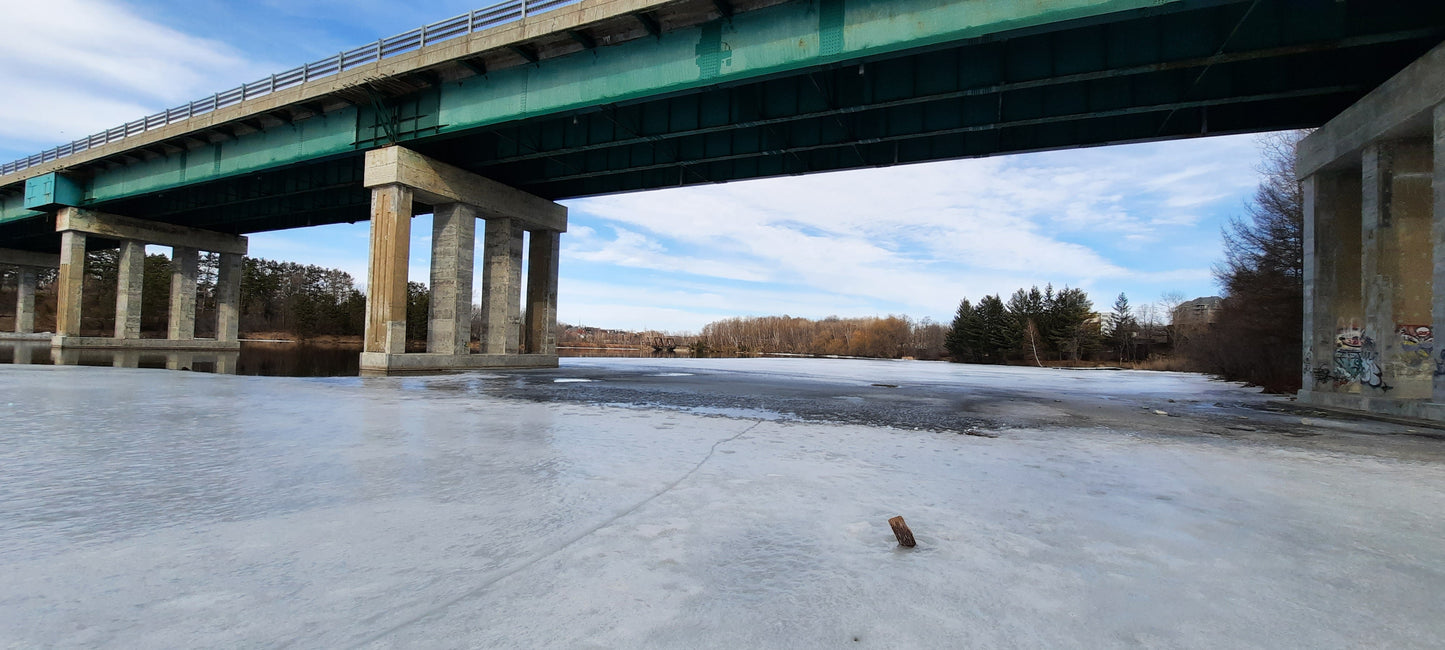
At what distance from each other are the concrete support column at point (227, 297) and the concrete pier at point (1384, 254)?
61230 millimetres

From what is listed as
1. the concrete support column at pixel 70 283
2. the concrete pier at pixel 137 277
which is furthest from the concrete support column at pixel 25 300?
the concrete support column at pixel 70 283

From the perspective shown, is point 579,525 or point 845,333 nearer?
point 579,525

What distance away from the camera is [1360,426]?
1162cm

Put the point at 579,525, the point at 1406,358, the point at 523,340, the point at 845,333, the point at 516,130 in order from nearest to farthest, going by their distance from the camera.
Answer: the point at 579,525 → the point at 1406,358 → the point at 516,130 → the point at 523,340 → the point at 845,333

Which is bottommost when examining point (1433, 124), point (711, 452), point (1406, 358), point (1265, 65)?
point (711, 452)

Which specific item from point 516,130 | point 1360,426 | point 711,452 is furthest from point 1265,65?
point 516,130

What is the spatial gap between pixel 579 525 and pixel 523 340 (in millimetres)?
28417

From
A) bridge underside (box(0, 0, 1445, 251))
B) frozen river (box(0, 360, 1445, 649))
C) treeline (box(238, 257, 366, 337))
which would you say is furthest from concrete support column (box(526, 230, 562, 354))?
treeline (box(238, 257, 366, 337))

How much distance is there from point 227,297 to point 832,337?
424 feet

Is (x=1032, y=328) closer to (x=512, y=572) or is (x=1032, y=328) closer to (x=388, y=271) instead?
(x=388, y=271)

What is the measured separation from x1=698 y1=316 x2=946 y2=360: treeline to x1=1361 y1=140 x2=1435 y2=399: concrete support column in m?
85.3

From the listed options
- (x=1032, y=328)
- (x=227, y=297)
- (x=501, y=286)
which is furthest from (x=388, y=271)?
(x=1032, y=328)

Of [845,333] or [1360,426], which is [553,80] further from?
[845,333]

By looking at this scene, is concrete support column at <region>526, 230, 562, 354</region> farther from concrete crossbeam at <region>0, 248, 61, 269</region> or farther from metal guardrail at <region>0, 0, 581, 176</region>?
concrete crossbeam at <region>0, 248, 61, 269</region>
